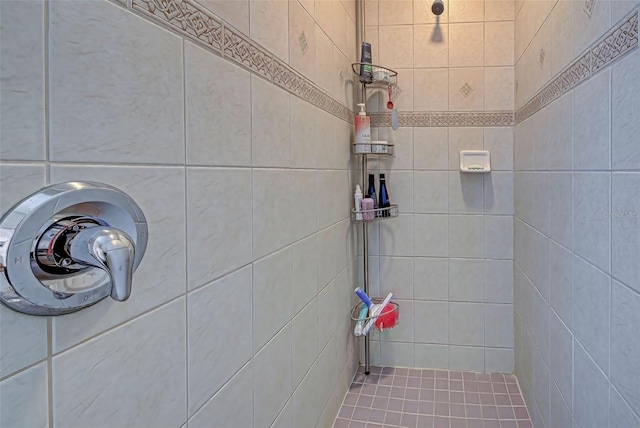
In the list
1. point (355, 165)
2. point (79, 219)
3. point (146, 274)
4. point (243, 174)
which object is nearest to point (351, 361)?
point (355, 165)

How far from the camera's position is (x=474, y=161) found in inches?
94.7

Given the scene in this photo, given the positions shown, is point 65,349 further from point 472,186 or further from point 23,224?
point 472,186

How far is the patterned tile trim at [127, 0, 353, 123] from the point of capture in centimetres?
74

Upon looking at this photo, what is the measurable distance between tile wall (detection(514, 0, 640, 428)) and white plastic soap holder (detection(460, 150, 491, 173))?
0.30m

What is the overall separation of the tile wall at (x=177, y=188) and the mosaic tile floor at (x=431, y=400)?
1.94 ft

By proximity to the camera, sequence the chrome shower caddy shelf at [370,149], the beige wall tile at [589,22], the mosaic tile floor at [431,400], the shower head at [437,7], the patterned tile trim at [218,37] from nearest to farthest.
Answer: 1. the patterned tile trim at [218,37]
2. the beige wall tile at [589,22]
3. the mosaic tile floor at [431,400]
4. the chrome shower caddy shelf at [370,149]
5. the shower head at [437,7]

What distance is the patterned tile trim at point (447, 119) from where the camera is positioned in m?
2.40

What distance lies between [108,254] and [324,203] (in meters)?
1.33

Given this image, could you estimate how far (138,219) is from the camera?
652 mm

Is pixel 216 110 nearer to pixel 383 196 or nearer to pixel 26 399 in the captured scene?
pixel 26 399

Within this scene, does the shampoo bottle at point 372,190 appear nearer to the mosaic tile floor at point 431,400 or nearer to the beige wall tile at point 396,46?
the beige wall tile at point 396,46

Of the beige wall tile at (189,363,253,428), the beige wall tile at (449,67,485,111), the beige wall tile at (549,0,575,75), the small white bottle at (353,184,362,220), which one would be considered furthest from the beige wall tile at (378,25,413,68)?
the beige wall tile at (189,363,253,428)

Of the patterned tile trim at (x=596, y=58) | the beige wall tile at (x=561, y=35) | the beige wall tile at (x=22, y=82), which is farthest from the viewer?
the beige wall tile at (x=561, y=35)

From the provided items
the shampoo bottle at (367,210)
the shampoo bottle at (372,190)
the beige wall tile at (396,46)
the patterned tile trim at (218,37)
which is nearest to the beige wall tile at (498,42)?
the beige wall tile at (396,46)
